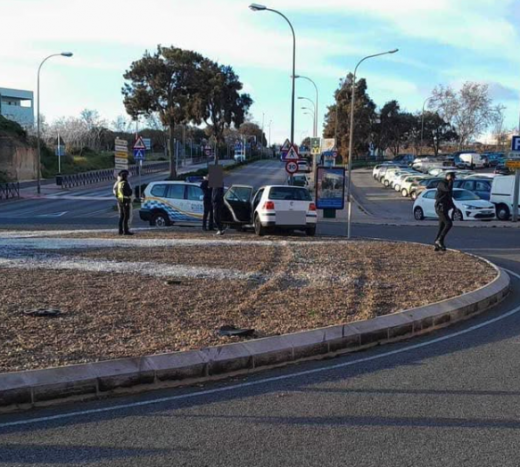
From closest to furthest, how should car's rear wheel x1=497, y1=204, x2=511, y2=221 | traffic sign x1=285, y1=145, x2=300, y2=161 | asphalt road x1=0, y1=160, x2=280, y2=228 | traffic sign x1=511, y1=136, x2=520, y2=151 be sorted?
1. traffic sign x1=511, y1=136, x2=520, y2=151
2. traffic sign x1=285, y1=145, x2=300, y2=161
3. asphalt road x1=0, y1=160, x2=280, y2=228
4. car's rear wheel x1=497, y1=204, x2=511, y2=221

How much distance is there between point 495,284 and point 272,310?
4.21 m

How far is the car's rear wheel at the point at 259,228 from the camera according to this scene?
17964 mm

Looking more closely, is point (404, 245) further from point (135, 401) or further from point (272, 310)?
point (135, 401)

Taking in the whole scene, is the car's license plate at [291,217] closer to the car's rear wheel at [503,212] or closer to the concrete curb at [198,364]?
the concrete curb at [198,364]

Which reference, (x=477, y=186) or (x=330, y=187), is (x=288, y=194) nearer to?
(x=330, y=187)

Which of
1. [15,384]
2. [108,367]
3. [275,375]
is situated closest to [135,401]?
[108,367]

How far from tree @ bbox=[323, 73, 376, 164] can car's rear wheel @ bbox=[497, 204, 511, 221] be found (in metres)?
56.3

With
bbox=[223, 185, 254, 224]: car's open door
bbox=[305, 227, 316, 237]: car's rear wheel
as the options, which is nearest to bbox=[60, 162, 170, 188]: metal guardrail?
bbox=[223, 185, 254, 224]: car's open door

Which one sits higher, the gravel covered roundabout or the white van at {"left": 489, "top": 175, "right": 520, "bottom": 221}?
the white van at {"left": 489, "top": 175, "right": 520, "bottom": 221}

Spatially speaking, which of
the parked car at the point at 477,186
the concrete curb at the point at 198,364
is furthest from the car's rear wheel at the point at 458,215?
the concrete curb at the point at 198,364

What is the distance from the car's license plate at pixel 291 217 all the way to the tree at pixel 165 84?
3459 centimetres

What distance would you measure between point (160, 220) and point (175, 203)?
34.7 inches

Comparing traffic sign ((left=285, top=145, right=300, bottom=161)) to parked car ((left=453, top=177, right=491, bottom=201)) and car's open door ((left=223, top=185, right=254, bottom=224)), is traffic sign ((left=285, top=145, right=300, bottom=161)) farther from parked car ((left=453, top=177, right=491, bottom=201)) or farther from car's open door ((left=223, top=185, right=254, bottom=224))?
parked car ((left=453, top=177, right=491, bottom=201))

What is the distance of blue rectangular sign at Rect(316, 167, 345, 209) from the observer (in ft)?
74.2
